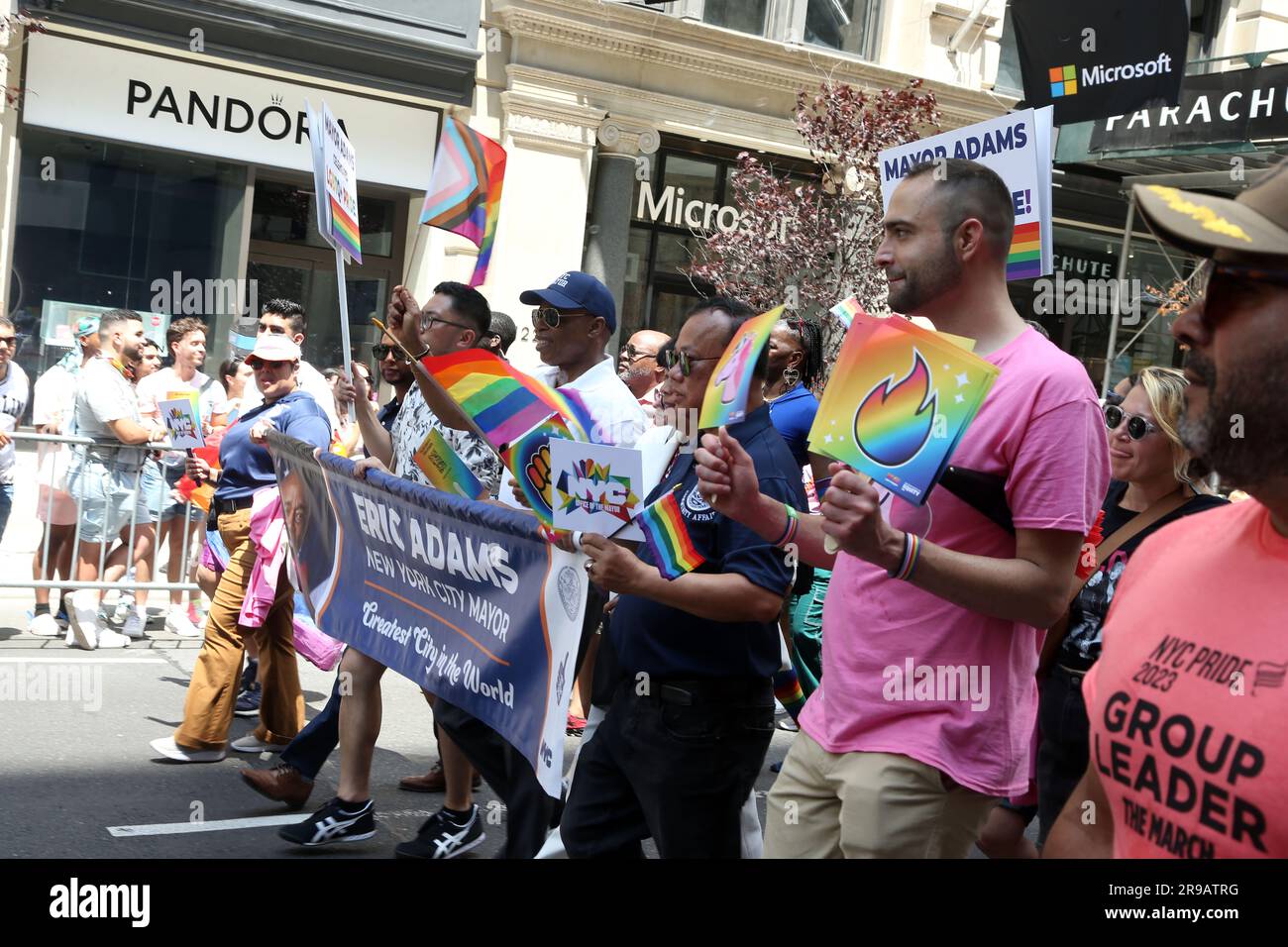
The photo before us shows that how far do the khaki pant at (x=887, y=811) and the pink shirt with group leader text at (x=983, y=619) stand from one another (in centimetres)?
3

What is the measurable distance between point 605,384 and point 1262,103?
421 inches

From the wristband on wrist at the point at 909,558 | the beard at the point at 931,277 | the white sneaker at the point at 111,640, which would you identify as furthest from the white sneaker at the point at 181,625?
the wristband on wrist at the point at 909,558

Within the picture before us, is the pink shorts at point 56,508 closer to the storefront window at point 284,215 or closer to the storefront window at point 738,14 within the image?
the storefront window at point 284,215

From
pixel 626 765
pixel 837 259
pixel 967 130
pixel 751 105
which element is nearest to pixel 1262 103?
pixel 837 259

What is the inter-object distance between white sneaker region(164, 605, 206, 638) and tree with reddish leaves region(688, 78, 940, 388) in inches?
243

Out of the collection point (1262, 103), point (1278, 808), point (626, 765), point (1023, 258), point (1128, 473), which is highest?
point (1262, 103)

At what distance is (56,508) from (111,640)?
1042mm

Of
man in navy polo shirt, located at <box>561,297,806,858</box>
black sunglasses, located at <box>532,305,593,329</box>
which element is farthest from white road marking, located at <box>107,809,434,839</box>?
man in navy polo shirt, located at <box>561,297,806,858</box>

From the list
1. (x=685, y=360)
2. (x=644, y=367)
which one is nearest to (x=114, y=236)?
(x=644, y=367)

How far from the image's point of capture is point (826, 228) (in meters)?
13.4

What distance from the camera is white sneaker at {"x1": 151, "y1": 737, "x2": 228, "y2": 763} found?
653 centimetres

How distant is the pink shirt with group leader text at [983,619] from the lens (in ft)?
9.30
